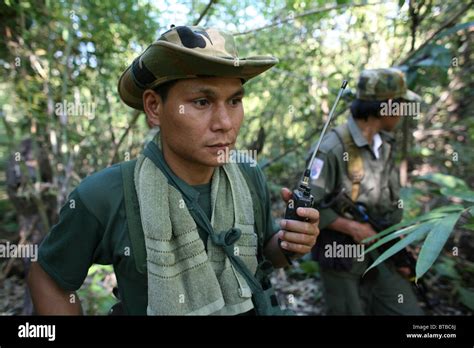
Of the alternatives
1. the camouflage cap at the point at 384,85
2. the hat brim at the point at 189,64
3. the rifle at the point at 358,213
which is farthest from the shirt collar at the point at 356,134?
the hat brim at the point at 189,64

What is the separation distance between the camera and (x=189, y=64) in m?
1.30

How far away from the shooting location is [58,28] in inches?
120

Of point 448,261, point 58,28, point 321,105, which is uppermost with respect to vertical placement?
point 58,28

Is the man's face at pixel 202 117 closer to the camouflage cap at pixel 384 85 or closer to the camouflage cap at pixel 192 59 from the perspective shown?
the camouflage cap at pixel 192 59

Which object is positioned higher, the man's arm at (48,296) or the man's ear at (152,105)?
the man's ear at (152,105)

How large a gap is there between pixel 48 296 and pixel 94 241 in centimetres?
25

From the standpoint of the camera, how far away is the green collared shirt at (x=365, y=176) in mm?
2574

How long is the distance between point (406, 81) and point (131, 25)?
2.22m

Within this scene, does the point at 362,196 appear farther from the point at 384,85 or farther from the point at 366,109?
the point at 384,85

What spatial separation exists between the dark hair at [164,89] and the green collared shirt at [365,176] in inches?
55.2

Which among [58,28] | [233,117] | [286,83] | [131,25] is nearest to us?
[233,117]

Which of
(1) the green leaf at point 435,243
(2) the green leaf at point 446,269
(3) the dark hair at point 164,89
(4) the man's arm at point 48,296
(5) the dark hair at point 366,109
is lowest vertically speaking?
(2) the green leaf at point 446,269
